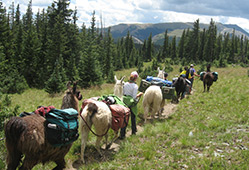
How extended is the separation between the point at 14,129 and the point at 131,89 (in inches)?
183

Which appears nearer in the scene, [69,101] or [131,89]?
[69,101]

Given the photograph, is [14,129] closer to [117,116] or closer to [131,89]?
[117,116]

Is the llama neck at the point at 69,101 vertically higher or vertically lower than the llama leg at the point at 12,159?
higher

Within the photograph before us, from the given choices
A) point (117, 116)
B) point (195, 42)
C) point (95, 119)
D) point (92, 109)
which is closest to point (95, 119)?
point (95, 119)

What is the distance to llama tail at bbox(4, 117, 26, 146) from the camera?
3693 millimetres

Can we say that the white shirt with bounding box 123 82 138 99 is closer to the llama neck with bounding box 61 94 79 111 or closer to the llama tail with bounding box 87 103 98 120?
the llama neck with bounding box 61 94 79 111

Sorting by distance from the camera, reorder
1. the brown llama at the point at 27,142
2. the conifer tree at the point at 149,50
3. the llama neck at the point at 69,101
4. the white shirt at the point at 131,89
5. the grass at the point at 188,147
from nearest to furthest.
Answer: the brown llama at the point at 27,142
the grass at the point at 188,147
the llama neck at the point at 69,101
the white shirt at the point at 131,89
the conifer tree at the point at 149,50

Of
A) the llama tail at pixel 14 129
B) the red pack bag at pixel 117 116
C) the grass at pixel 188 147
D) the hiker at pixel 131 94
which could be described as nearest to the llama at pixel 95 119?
the red pack bag at pixel 117 116

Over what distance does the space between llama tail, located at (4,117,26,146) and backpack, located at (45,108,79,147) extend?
48cm

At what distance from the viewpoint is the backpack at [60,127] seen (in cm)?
392

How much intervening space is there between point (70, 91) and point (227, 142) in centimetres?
515

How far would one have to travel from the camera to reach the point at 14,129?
3689mm

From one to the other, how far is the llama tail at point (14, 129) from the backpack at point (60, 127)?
0.48m

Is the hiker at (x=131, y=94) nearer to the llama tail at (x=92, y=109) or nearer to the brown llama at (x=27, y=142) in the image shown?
the llama tail at (x=92, y=109)
